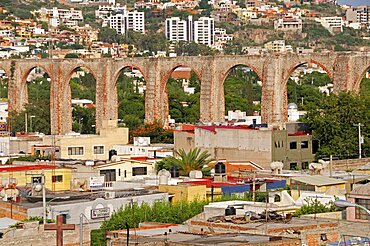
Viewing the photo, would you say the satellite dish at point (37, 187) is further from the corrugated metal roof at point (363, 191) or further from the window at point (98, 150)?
the window at point (98, 150)

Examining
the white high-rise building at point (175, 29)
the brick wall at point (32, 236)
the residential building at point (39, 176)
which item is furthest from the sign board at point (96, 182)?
the white high-rise building at point (175, 29)

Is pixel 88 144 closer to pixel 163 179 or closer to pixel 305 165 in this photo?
pixel 305 165

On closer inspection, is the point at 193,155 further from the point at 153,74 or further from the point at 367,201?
the point at 153,74

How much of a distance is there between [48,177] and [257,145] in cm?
950

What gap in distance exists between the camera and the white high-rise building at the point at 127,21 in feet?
634

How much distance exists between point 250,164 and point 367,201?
15.4 m

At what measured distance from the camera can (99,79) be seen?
58.9 meters

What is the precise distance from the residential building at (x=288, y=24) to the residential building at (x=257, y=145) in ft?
493

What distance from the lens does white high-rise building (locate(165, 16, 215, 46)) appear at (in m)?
190

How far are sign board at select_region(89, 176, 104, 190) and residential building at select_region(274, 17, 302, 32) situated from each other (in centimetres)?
15993

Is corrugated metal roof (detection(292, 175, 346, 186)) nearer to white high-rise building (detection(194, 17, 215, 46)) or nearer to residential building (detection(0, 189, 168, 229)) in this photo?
residential building (detection(0, 189, 168, 229))

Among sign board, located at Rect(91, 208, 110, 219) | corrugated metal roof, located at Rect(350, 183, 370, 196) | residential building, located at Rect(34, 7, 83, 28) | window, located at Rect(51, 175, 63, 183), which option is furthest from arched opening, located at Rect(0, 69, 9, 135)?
residential building, located at Rect(34, 7, 83, 28)

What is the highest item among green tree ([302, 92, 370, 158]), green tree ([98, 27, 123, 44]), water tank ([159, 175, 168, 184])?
green tree ([98, 27, 123, 44])

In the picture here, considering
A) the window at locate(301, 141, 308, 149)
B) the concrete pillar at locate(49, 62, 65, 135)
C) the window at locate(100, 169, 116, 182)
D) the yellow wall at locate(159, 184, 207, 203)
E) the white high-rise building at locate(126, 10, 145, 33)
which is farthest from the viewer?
the white high-rise building at locate(126, 10, 145, 33)
